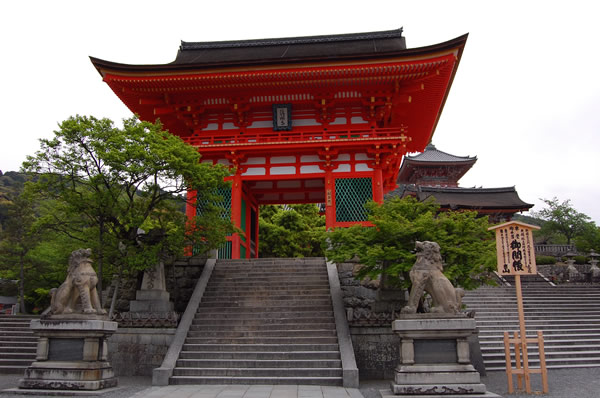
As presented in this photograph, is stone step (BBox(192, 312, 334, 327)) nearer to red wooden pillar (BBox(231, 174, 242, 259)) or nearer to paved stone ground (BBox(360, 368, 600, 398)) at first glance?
paved stone ground (BBox(360, 368, 600, 398))

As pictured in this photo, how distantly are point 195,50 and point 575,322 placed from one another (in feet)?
69.9

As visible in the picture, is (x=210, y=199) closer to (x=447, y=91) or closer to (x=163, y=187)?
(x=163, y=187)

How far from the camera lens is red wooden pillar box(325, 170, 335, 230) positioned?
15.8 metres

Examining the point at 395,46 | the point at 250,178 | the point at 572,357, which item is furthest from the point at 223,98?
the point at 572,357

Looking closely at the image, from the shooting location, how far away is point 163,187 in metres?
11.6

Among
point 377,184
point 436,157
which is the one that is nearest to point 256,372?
point 377,184

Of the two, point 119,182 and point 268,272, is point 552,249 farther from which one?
point 119,182

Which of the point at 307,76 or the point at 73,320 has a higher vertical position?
the point at 307,76

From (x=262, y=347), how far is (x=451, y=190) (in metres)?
27.1

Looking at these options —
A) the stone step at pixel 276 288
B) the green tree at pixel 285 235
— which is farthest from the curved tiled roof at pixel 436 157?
the stone step at pixel 276 288

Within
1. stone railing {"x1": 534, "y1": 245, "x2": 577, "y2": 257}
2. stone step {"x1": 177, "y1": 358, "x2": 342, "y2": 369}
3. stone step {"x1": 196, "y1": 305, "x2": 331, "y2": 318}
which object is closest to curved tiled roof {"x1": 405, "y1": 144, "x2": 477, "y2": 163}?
stone railing {"x1": 534, "y1": 245, "x2": 577, "y2": 257}

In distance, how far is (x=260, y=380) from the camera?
8969 mm

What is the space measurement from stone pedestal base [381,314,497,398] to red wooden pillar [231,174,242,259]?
9.30 metres

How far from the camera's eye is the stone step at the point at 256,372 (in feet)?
30.0
